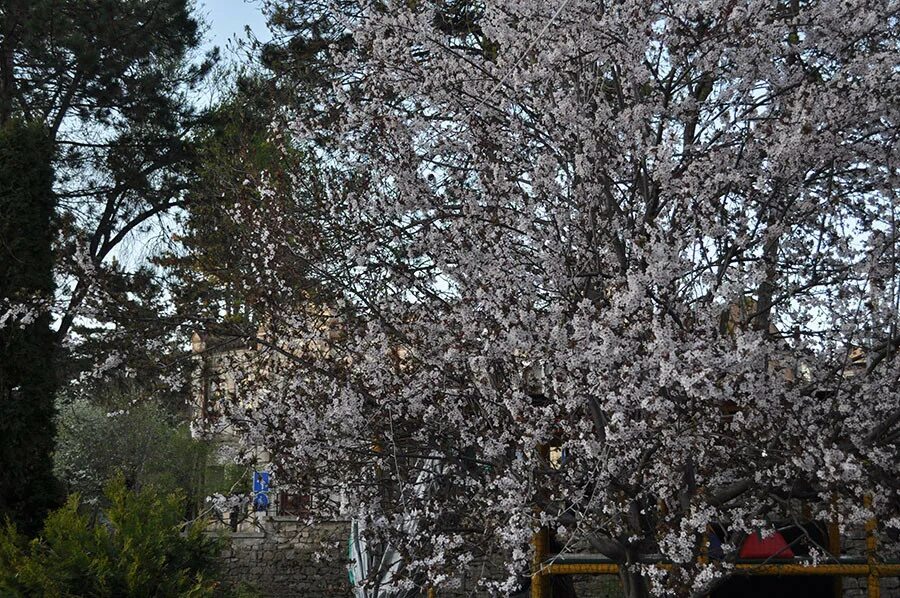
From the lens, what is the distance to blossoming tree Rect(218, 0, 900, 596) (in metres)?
5.01

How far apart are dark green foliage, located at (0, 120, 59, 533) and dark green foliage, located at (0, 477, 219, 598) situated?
2.28 meters

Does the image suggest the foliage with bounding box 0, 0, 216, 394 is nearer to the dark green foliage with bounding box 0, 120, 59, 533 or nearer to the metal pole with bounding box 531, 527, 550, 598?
the dark green foliage with bounding box 0, 120, 59, 533

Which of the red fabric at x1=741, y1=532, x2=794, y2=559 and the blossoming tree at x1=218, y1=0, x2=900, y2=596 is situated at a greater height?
the blossoming tree at x1=218, y1=0, x2=900, y2=596

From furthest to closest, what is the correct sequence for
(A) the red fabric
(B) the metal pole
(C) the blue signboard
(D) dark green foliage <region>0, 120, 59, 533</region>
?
(D) dark green foliage <region>0, 120, 59, 533</region> → (A) the red fabric → (C) the blue signboard → (B) the metal pole

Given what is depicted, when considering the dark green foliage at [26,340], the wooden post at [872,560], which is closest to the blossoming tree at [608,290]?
the wooden post at [872,560]

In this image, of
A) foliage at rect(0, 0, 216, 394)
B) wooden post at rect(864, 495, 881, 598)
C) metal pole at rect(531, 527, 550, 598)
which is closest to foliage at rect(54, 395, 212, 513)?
foliage at rect(0, 0, 216, 394)

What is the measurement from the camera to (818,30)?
18.0ft

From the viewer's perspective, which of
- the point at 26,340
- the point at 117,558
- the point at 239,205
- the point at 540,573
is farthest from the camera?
the point at 26,340

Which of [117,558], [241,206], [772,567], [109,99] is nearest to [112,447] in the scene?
[109,99]

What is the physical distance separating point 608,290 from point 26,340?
20.3 ft

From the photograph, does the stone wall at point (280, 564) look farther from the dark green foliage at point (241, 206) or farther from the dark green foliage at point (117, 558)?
the dark green foliage at point (117, 558)

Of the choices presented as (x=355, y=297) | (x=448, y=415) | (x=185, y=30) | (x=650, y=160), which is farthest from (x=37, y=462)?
(x=185, y=30)

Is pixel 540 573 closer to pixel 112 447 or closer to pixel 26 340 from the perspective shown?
pixel 26 340

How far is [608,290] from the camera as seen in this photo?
5418 millimetres
